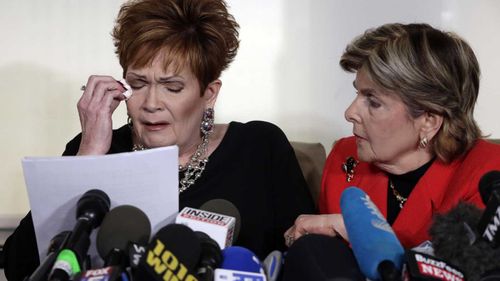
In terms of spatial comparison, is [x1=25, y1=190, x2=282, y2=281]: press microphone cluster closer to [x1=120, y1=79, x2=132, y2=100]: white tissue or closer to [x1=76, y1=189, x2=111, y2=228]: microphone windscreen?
[x1=76, y1=189, x2=111, y2=228]: microphone windscreen

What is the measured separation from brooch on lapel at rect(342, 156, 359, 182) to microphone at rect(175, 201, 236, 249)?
666 millimetres

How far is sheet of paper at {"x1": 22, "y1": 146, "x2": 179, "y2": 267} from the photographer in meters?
1.17

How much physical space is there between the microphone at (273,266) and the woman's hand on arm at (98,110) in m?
0.71

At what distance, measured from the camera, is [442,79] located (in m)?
1.57

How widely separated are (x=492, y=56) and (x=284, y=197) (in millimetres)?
1135

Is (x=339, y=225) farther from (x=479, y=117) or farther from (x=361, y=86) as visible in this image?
(x=479, y=117)

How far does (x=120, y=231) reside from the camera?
100 centimetres

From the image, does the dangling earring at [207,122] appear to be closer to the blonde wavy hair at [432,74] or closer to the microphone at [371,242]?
the blonde wavy hair at [432,74]

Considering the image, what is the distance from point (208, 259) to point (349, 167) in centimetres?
90

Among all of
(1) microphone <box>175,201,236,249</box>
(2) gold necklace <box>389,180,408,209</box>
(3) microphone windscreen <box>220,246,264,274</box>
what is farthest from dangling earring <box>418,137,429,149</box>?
(3) microphone windscreen <box>220,246,264,274</box>

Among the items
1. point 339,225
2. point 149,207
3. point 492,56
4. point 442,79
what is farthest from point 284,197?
point 492,56

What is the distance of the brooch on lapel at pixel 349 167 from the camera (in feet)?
5.77

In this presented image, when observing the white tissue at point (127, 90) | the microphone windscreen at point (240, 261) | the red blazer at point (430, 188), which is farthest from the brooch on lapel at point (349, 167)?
the microphone windscreen at point (240, 261)

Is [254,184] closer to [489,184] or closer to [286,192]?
[286,192]
